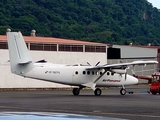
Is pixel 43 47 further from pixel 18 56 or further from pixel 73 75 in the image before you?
pixel 18 56

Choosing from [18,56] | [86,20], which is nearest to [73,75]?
[18,56]

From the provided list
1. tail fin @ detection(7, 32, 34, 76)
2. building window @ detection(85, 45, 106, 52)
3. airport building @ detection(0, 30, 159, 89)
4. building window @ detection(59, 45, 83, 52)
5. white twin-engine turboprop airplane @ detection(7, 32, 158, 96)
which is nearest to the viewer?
white twin-engine turboprop airplane @ detection(7, 32, 158, 96)

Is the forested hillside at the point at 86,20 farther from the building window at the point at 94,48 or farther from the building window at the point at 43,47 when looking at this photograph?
the building window at the point at 43,47

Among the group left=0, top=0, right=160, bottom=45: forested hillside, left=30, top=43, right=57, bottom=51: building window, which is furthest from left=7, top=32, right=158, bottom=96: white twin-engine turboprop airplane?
left=0, top=0, right=160, bottom=45: forested hillside

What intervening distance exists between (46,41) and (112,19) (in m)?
95.8

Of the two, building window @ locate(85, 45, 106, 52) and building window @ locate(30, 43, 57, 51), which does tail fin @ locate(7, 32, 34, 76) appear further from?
building window @ locate(85, 45, 106, 52)

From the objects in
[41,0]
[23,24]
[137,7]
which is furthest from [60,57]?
[137,7]

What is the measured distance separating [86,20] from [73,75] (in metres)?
111

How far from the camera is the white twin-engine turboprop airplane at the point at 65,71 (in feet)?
116

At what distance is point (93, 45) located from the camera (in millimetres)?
62562

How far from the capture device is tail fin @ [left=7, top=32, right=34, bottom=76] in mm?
35812

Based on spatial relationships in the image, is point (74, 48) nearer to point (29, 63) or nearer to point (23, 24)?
point (29, 63)

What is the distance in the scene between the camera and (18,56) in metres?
36.8

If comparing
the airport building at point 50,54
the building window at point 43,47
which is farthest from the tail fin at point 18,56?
the building window at point 43,47
